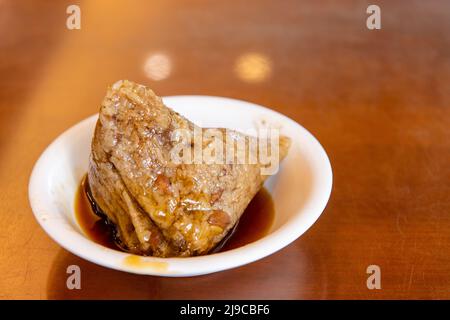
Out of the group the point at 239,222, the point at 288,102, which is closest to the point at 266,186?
the point at 239,222

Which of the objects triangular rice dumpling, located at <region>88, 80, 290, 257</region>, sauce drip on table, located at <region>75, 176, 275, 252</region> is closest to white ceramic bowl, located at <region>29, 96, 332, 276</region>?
sauce drip on table, located at <region>75, 176, 275, 252</region>

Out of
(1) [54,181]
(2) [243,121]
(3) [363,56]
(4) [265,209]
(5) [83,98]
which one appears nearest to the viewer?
(1) [54,181]

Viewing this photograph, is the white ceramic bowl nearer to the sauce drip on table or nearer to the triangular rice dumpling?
the sauce drip on table

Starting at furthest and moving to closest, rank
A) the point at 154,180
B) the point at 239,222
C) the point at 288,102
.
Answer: the point at 288,102 → the point at 239,222 → the point at 154,180

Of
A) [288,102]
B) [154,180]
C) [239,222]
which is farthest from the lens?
[288,102]

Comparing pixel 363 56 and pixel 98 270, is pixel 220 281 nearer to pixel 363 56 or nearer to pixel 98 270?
pixel 98 270

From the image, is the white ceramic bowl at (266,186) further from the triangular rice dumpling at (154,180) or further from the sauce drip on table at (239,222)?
the triangular rice dumpling at (154,180)

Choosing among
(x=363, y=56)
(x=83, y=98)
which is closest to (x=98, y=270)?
(x=83, y=98)

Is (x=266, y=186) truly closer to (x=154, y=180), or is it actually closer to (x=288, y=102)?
(x=154, y=180)
